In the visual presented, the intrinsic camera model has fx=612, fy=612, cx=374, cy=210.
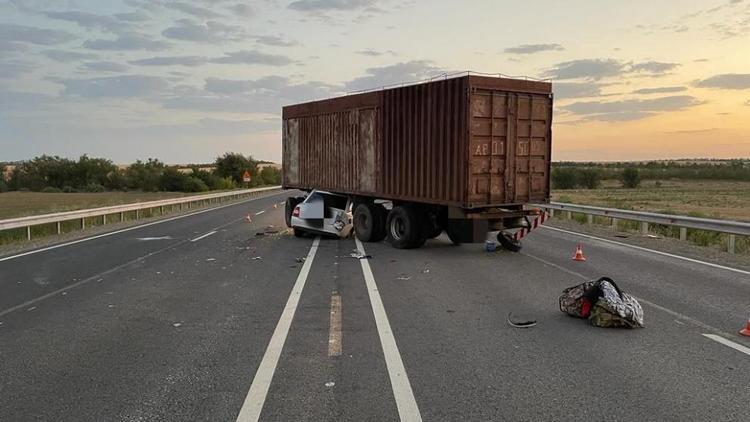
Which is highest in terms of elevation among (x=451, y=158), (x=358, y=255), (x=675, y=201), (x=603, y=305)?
(x=451, y=158)

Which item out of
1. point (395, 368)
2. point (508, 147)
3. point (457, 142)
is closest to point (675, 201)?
point (508, 147)

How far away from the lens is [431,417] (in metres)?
4.15

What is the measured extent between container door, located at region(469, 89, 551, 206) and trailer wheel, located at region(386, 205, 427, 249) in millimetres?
1836

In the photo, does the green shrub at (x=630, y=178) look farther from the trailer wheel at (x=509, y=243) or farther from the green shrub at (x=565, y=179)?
the trailer wheel at (x=509, y=243)

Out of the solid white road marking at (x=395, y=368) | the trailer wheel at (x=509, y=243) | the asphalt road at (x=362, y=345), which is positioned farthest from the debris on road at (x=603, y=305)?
the trailer wheel at (x=509, y=243)

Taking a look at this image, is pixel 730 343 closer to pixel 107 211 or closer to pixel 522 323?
pixel 522 323

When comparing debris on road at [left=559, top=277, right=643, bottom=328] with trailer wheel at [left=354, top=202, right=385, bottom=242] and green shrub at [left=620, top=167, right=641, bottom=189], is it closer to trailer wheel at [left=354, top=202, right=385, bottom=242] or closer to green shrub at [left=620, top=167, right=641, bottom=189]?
trailer wheel at [left=354, top=202, right=385, bottom=242]

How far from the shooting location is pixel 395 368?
5.21 meters

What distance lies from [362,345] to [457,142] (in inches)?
282

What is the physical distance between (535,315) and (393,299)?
6.24 ft

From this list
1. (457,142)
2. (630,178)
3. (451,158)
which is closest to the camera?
(457,142)

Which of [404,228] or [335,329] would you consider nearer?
[335,329]

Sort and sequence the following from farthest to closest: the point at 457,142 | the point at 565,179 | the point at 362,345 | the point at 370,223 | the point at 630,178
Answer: the point at 565,179
the point at 630,178
the point at 370,223
the point at 457,142
the point at 362,345

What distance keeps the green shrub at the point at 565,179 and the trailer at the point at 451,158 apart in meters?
71.6
